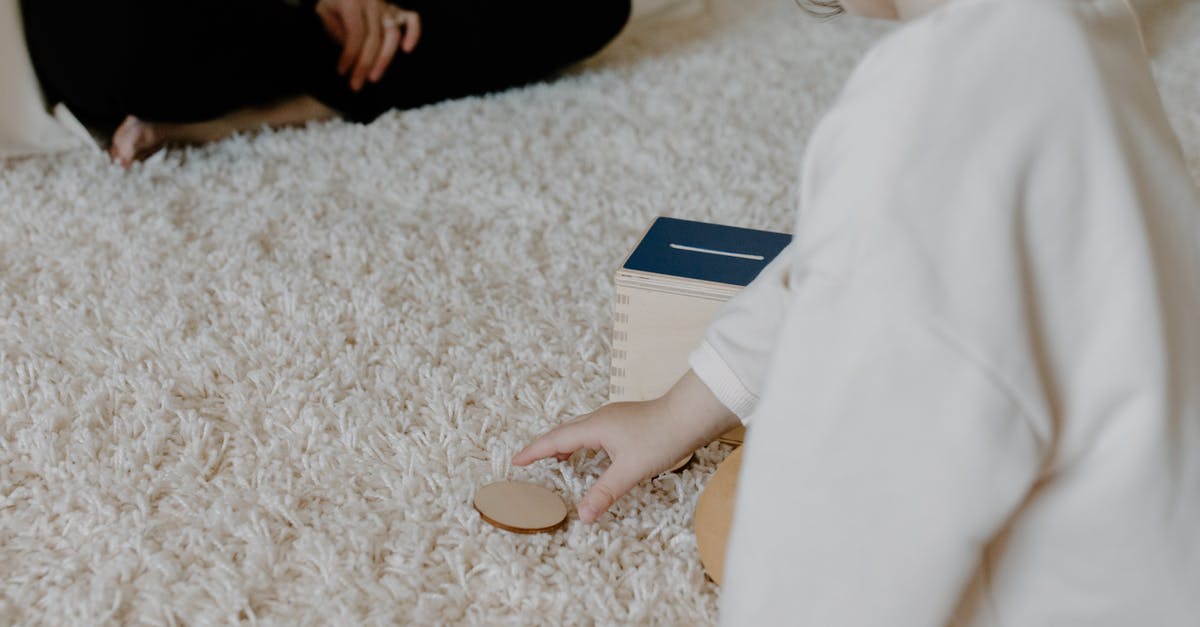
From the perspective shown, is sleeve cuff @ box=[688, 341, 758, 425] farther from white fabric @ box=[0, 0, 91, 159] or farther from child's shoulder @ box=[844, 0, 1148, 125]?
white fabric @ box=[0, 0, 91, 159]

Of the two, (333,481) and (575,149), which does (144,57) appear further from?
(333,481)

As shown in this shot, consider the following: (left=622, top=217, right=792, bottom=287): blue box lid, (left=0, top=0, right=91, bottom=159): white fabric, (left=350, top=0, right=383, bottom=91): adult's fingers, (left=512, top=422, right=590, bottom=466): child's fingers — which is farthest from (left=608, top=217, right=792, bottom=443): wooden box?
(left=0, top=0, right=91, bottom=159): white fabric

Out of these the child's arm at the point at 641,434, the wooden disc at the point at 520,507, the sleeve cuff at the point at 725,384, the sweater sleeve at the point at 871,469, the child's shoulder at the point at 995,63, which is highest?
the child's shoulder at the point at 995,63

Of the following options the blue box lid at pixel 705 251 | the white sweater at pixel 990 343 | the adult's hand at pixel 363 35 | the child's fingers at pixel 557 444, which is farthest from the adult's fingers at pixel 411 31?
the white sweater at pixel 990 343

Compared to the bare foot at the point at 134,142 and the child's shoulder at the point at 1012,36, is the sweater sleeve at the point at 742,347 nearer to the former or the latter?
the child's shoulder at the point at 1012,36

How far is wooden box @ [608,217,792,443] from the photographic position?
81 centimetres

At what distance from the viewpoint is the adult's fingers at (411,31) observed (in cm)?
145

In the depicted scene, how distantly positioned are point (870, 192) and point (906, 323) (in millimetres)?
55

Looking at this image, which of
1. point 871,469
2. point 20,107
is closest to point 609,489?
point 871,469

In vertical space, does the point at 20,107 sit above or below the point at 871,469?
below

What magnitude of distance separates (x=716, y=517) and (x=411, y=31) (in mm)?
963

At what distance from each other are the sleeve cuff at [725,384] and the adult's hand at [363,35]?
929 mm

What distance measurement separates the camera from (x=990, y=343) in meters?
0.42

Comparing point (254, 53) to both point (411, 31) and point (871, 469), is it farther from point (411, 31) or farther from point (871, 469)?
point (871, 469)
